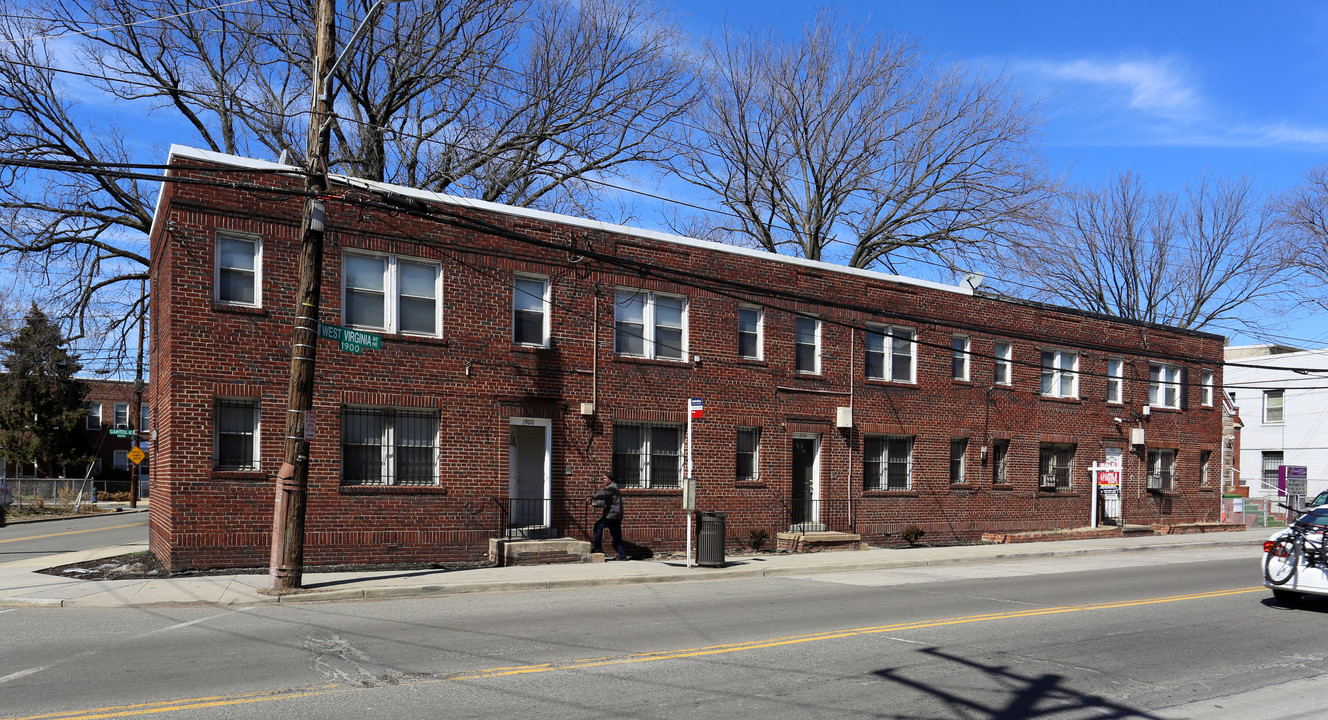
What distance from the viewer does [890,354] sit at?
24.6m

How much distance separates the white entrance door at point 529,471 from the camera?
19094mm

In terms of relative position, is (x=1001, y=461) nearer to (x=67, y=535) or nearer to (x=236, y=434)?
(x=236, y=434)

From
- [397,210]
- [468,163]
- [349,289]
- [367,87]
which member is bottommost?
[349,289]

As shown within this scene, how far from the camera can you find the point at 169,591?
13648mm

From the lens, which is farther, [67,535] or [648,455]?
[67,535]

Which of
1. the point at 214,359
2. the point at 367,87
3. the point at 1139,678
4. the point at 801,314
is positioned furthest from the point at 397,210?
the point at 367,87

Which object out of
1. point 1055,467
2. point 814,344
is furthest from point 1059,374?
point 814,344

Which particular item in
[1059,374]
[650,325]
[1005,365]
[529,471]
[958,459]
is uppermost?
[650,325]

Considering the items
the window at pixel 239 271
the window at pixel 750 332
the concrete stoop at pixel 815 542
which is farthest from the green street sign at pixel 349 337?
the concrete stoop at pixel 815 542

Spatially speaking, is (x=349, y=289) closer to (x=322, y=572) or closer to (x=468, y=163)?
(x=322, y=572)

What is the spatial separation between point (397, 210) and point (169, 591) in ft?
23.0

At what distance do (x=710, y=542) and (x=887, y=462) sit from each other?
7.95m

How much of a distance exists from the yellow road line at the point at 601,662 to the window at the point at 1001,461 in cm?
1245

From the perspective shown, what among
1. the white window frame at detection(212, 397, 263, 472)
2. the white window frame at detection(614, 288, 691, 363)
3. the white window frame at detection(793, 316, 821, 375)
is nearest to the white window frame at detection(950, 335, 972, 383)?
the white window frame at detection(793, 316, 821, 375)
